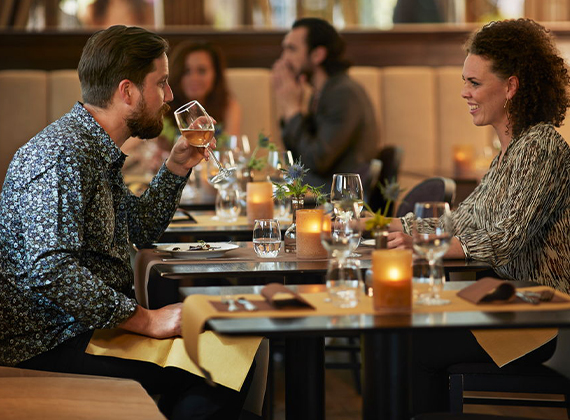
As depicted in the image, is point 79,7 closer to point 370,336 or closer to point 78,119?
point 78,119

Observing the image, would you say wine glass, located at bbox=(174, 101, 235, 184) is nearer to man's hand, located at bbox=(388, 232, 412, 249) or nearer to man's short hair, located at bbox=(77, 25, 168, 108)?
man's short hair, located at bbox=(77, 25, 168, 108)

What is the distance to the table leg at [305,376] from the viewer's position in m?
1.92

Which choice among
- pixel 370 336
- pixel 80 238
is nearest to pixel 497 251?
pixel 370 336

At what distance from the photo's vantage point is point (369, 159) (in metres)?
4.70

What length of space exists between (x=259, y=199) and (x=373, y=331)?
1580 millimetres

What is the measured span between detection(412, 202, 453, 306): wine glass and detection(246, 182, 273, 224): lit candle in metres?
1.35

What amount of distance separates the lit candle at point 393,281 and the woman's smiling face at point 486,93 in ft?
3.19

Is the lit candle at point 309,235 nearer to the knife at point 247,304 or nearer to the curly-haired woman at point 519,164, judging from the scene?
the curly-haired woman at point 519,164

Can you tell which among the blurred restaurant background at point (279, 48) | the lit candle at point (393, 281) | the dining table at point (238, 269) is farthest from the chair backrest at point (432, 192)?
the blurred restaurant background at point (279, 48)

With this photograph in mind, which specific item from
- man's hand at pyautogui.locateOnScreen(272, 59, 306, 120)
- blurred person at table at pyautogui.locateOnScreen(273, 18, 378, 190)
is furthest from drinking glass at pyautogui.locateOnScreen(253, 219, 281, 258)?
man's hand at pyautogui.locateOnScreen(272, 59, 306, 120)

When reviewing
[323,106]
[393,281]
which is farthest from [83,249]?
[323,106]

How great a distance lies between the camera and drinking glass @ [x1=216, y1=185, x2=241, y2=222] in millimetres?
3026

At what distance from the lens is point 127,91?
2.14 meters

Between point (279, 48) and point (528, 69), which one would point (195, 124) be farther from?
point (279, 48)
